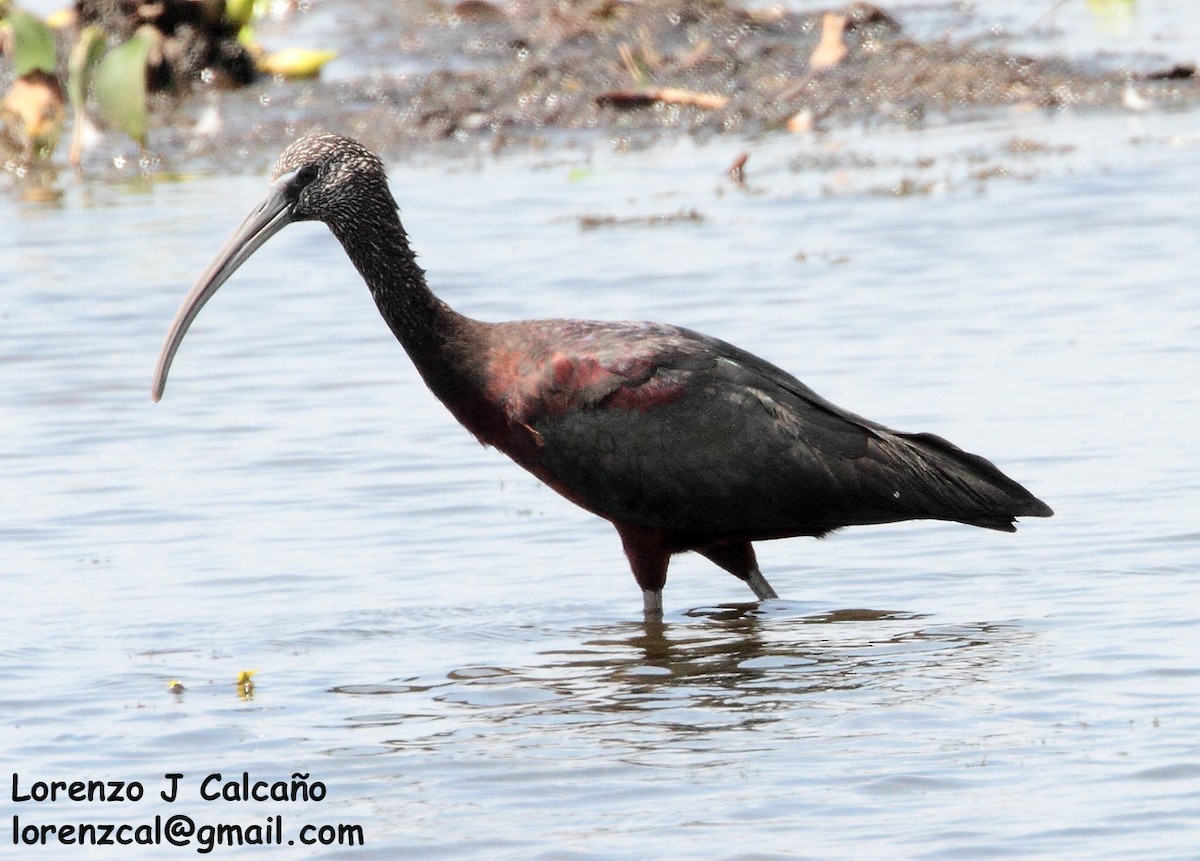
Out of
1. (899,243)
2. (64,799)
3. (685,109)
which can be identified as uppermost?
(685,109)

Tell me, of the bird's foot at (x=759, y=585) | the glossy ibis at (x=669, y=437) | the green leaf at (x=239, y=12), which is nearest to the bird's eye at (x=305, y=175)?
the glossy ibis at (x=669, y=437)

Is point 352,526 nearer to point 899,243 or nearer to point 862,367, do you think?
point 862,367

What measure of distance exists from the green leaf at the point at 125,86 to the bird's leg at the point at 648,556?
8823 millimetres

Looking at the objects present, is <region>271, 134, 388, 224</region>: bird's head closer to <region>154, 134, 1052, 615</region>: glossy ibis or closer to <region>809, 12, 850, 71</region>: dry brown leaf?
<region>154, 134, 1052, 615</region>: glossy ibis

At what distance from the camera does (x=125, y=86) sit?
14.9 m

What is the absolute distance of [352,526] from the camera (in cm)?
827

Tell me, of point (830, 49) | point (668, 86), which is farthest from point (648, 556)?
point (830, 49)

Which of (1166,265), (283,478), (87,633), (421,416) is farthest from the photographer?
(1166,265)

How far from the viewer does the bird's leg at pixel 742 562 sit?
283 inches

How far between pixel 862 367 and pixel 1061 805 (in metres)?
4.95

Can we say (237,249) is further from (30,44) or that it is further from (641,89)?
(641,89)

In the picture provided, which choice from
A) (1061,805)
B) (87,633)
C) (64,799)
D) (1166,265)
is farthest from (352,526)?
(1166,265)

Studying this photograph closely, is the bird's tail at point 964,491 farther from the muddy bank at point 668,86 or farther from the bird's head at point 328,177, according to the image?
the muddy bank at point 668,86

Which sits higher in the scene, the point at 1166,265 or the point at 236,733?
the point at 1166,265
